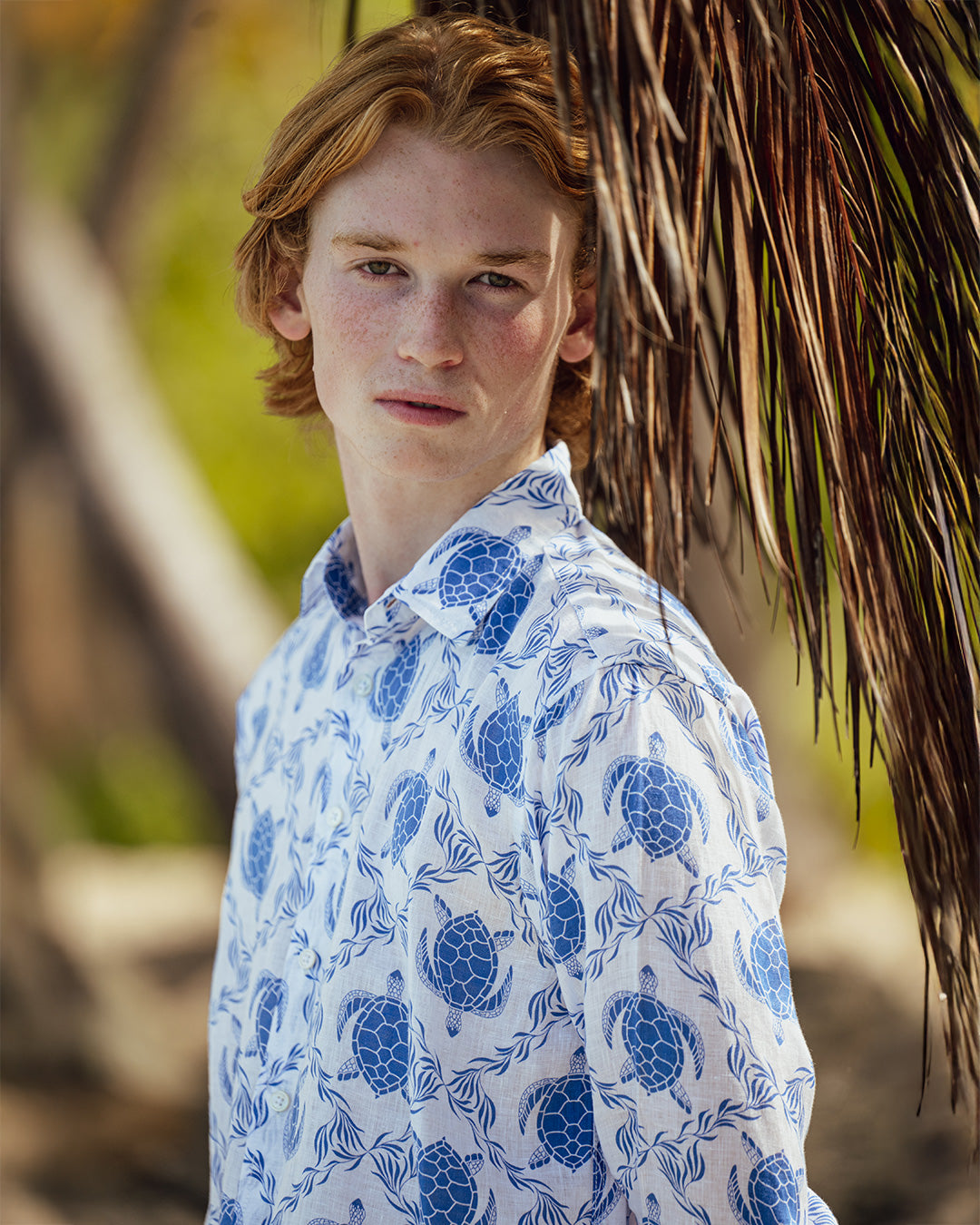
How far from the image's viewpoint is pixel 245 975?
4.68 feet

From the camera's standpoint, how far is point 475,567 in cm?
121

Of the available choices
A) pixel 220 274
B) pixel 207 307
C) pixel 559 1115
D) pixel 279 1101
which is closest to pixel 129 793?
pixel 220 274

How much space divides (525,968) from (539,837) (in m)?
0.12

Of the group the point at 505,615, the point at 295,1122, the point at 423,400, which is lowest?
the point at 295,1122

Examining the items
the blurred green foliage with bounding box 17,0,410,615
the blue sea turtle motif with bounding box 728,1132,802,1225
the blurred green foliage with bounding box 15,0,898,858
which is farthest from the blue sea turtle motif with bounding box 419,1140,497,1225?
the blurred green foliage with bounding box 17,0,410,615

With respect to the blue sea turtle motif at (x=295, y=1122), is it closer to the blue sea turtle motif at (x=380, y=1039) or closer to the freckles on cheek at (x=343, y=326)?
the blue sea turtle motif at (x=380, y=1039)

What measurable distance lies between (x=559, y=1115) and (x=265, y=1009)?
1.21 feet

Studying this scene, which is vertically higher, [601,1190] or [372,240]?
[372,240]

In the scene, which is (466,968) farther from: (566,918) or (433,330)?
(433,330)

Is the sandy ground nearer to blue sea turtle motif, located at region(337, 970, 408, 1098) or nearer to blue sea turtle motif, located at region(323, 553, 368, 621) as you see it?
blue sea turtle motif, located at region(337, 970, 408, 1098)

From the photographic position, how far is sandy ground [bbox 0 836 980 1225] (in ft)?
6.98

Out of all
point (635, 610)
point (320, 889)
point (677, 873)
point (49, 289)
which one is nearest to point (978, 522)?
point (635, 610)

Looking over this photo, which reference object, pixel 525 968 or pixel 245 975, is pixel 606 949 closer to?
pixel 525 968

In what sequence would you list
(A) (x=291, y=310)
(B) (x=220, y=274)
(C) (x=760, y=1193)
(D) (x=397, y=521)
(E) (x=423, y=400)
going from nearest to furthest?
(C) (x=760, y=1193)
(E) (x=423, y=400)
(D) (x=397, y=521)
(A) (x=291, y=310)
(B) (x=220, y=274)
